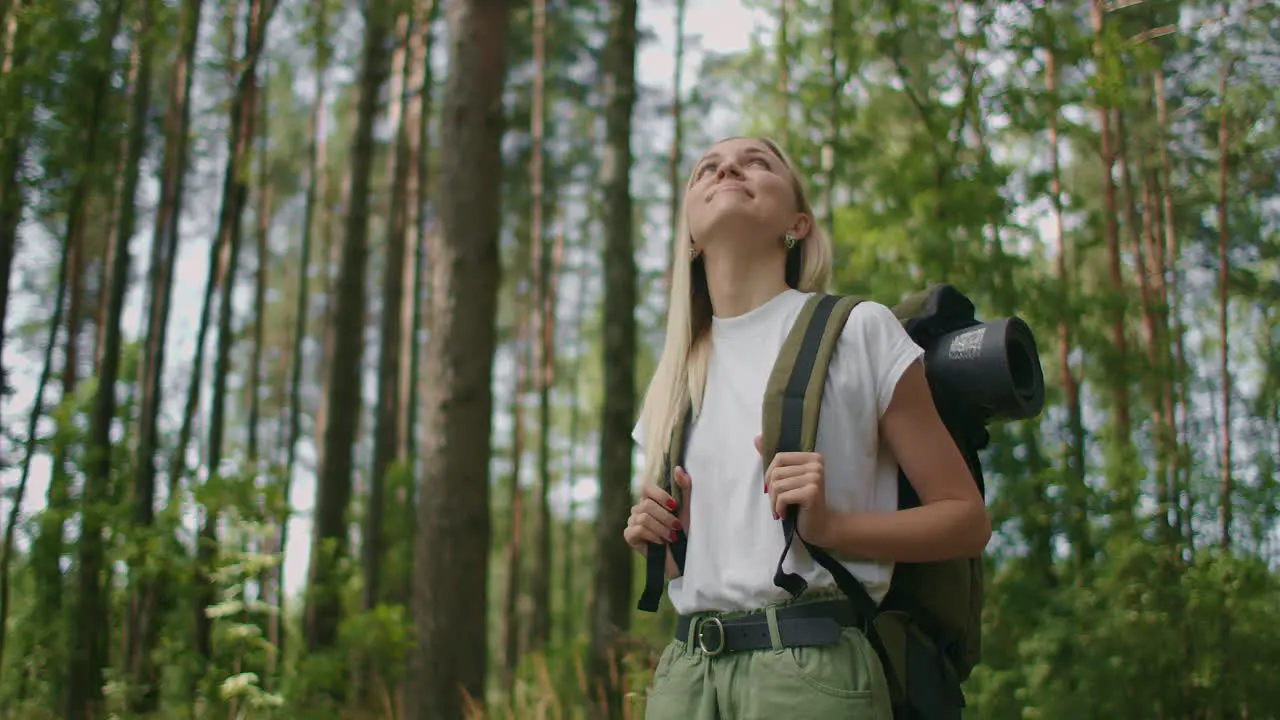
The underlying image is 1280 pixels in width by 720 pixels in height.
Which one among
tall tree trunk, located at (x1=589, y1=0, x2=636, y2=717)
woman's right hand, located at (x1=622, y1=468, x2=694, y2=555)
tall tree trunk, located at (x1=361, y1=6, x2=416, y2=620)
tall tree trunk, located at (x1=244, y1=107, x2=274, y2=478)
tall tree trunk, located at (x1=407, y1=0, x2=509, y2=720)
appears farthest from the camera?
tall tree trunk, located at (x1=244, y1=107, x2=274, y2=478)

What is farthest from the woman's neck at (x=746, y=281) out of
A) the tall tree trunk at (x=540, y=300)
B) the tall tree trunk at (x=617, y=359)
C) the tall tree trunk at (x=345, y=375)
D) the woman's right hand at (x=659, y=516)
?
the tall tree trunk at (x=540, y=300)

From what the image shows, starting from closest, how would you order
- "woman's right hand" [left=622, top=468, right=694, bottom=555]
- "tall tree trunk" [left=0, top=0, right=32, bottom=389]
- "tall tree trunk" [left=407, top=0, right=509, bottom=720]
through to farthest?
"woman's right hand" [left=622, top=468, right=694, bottom=555] → "tall tree trunk" [left=407, top=0, right=509, bottom=720] → "tall tree trunk" [left=0, top=0, right=32, bottom=389]

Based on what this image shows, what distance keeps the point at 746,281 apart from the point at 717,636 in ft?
2.35

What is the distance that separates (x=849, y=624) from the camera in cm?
182

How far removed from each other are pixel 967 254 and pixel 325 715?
4.47m

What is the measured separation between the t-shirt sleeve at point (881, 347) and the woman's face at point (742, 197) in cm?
33

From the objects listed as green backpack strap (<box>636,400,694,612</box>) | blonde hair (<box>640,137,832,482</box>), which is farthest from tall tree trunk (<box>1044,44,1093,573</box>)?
green backpack strap (<box>636,400,694,612</box>)

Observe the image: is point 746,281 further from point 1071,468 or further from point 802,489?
point 1071,468

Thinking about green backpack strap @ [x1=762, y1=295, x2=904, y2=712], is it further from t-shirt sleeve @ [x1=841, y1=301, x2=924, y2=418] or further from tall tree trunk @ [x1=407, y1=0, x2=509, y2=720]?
tall tree trunk @ [x1=407, y1=0, x2=509, y2=720]

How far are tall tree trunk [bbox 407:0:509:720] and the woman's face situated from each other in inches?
160

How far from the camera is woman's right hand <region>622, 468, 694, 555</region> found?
6.57 ft

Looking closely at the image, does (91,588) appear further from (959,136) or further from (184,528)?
(959,136)

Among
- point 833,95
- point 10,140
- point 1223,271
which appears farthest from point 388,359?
point 1223,271

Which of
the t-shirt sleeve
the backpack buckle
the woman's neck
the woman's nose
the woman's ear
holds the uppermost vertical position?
the woman's nose
